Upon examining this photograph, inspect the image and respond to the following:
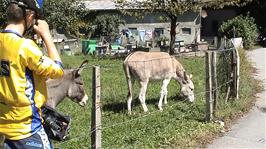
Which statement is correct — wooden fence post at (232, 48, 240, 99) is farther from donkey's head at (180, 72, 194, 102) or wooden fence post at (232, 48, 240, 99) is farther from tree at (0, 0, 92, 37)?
tree at (0, 0, 92, 37)

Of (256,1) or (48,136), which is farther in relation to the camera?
(256,1)

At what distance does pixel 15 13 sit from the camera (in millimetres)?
3486

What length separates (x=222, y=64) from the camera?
1114 centimetres

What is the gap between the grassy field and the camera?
25.1 feet

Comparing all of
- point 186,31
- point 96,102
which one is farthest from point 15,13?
point 186,31

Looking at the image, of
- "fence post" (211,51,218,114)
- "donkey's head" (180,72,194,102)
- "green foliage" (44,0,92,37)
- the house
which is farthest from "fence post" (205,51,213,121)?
the house

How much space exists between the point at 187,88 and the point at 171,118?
240 centimetres

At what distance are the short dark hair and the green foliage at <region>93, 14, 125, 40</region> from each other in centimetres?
3425

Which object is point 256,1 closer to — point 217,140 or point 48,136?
point 217,140

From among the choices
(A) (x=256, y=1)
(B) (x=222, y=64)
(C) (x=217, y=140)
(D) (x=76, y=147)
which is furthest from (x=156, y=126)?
(A) (x=256, y=1)

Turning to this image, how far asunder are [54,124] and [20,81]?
0.59 m

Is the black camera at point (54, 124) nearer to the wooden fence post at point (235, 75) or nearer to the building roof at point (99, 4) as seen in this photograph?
the wooden fence post at point (235, 75)

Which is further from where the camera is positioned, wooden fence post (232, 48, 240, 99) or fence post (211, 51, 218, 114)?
wooden fence post (232, 48, 240, 99)

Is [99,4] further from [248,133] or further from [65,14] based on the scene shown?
[248,133]
